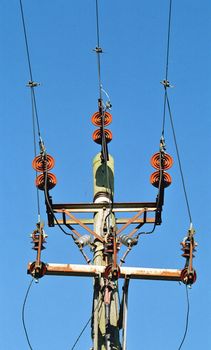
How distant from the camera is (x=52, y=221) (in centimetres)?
1681

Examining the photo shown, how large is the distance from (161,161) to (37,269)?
3.39 meters

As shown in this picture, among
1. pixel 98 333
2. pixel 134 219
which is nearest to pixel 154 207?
pixel 134 219

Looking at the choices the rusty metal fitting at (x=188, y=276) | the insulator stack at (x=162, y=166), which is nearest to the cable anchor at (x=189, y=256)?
the rusty metal fitting at (x=188, y=276)

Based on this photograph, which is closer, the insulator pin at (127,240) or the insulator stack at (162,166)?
the insulator pin at (127,240)

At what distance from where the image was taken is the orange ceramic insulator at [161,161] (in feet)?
53.3

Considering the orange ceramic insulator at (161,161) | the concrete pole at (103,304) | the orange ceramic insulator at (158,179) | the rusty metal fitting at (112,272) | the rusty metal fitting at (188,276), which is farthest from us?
the orange ceramic insulator at (158,179)

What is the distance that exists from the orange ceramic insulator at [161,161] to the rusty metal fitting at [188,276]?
2.54m

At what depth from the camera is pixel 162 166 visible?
643 inches

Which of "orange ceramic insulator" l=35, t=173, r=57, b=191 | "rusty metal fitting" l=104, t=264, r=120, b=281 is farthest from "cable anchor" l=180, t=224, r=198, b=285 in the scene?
"orange ceramic insulator" l=35, t=173, r=57, b=191

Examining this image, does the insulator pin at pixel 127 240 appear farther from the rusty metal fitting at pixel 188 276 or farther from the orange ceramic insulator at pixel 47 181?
the orange ceramic insulator at pixel 47 181

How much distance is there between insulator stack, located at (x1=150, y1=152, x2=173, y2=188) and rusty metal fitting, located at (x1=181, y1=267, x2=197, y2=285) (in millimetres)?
2326

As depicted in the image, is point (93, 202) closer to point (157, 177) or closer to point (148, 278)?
point (157, 177)

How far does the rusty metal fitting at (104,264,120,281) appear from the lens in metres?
14.1

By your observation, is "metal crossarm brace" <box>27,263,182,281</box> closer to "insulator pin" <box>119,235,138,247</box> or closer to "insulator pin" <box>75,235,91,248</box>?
"insulator pin" <box>119,235,138,247</box>
